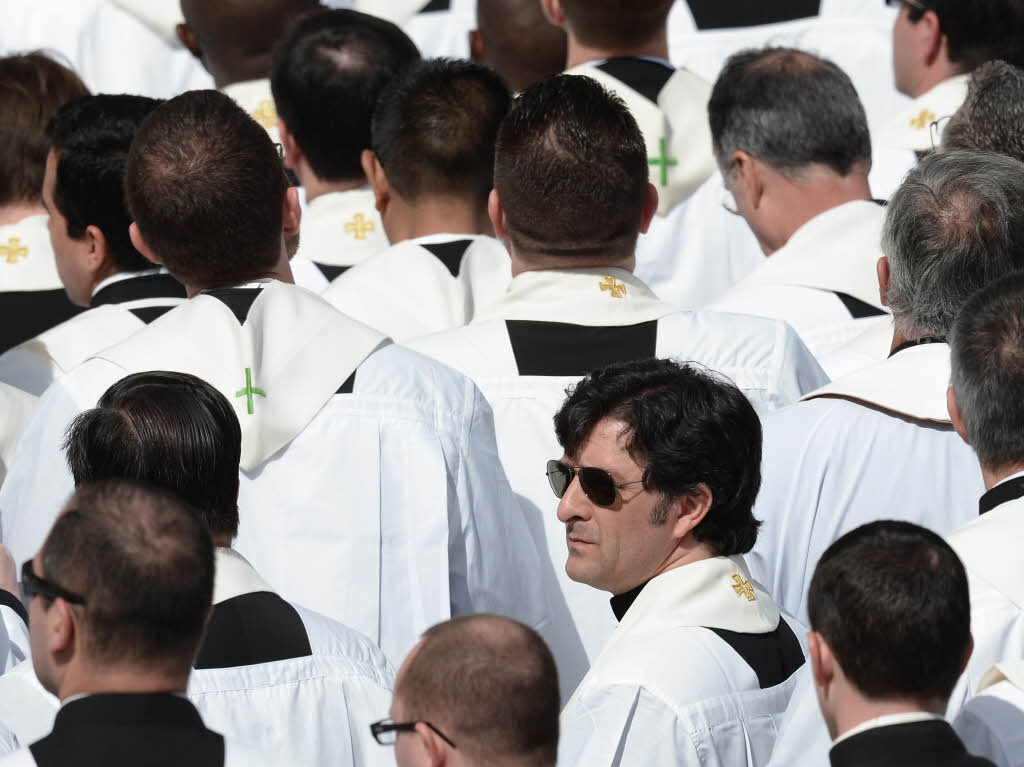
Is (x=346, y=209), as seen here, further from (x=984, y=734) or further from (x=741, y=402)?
(x=984, y=734)

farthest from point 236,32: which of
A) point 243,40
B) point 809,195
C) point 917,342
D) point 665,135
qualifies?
point 917,342

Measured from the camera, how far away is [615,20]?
6.08 m

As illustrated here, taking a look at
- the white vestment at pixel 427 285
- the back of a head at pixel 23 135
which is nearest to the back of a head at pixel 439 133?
the white vestment at pixel 427 285

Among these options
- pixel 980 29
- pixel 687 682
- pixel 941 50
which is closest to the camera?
pixel 687 682

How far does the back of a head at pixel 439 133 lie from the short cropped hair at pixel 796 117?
67cm

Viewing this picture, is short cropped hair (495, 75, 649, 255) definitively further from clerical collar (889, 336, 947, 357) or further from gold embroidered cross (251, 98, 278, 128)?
gold embroidered cross (251, 98, 278, 128)

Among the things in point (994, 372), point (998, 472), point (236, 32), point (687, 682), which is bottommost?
point (687, 682)

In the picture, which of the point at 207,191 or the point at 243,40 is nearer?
the point at 207,191

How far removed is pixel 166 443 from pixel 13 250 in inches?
90.9

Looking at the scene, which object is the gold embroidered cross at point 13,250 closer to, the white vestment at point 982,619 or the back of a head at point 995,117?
the back of a head at point 995,117

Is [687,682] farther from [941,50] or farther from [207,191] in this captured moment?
[941,50]

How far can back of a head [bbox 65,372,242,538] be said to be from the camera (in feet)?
11.0

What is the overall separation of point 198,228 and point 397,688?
178 cm

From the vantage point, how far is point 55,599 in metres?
2.65
